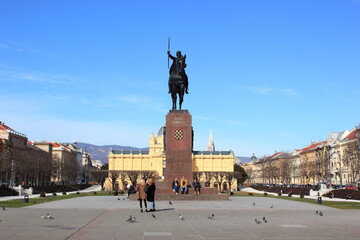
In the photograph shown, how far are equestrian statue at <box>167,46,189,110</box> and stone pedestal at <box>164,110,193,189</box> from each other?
93.8 inches

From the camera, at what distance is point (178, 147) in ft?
124

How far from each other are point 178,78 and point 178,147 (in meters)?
6.36

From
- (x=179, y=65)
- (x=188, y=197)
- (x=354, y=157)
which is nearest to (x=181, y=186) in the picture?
(x=188, y=197)

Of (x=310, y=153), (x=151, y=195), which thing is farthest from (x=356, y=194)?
(x=310, y=153)

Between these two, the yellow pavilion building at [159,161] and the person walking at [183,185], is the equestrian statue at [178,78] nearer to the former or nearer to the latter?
the person walking at [183,185]

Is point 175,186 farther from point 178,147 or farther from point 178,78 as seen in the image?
point 178,78

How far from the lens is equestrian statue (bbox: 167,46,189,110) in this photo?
132 feet

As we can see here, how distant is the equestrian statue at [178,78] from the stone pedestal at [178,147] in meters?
2.38

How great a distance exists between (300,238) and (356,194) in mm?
38507

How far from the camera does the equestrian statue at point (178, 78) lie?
4025cm

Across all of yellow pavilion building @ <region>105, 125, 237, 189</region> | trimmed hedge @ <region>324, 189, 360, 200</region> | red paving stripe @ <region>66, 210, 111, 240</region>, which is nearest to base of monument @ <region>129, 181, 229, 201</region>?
red paving stripe @ <region>66, 210, 111, 240</region>

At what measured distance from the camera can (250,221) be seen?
19.6 m

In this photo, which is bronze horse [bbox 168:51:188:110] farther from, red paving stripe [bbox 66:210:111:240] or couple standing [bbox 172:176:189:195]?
red paving stripe [bbox 66:210:111:240]

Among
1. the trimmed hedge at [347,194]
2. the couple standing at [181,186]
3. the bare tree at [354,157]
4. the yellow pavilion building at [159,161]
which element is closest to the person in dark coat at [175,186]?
Answer: the couple standing at [181,186]
